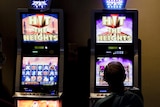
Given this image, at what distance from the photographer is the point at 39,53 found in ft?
18.1

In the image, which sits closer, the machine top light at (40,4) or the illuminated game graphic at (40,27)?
the illuminated game graphic at (40,27)

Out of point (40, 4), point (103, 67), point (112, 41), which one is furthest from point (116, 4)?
point (40, 4)

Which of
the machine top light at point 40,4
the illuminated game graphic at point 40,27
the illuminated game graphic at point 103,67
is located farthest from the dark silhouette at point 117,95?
the machine top light at point 40,4

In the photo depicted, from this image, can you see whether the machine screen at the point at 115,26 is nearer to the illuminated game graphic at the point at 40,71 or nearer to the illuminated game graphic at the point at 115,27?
the illuminated game graphic at the point at 115,27

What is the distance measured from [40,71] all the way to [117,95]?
2287 millimetres

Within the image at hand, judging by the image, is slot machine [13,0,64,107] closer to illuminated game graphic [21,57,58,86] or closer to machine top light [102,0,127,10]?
illuminated game graphic [21,57,58,86]

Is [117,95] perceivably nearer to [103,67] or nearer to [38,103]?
[103,67]

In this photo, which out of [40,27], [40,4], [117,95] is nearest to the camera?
[117,95]

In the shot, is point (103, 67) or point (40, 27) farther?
point (40, 27)

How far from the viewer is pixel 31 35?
217 inches

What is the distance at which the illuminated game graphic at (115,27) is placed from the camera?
5367mm

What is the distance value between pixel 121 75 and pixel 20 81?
93.1 inches

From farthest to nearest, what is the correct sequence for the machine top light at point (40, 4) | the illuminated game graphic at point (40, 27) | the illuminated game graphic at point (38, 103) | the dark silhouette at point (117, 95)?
the machine top light at point (40, 4)
the illuminated game graphic at point (40, 27)
the illuminated game graphic at point (38, 103)
the dark silhouette at point (117, 95)

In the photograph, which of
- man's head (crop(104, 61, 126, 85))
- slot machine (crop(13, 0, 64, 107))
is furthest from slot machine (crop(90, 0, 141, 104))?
man's head (crop(104, 61, 126, 85))
